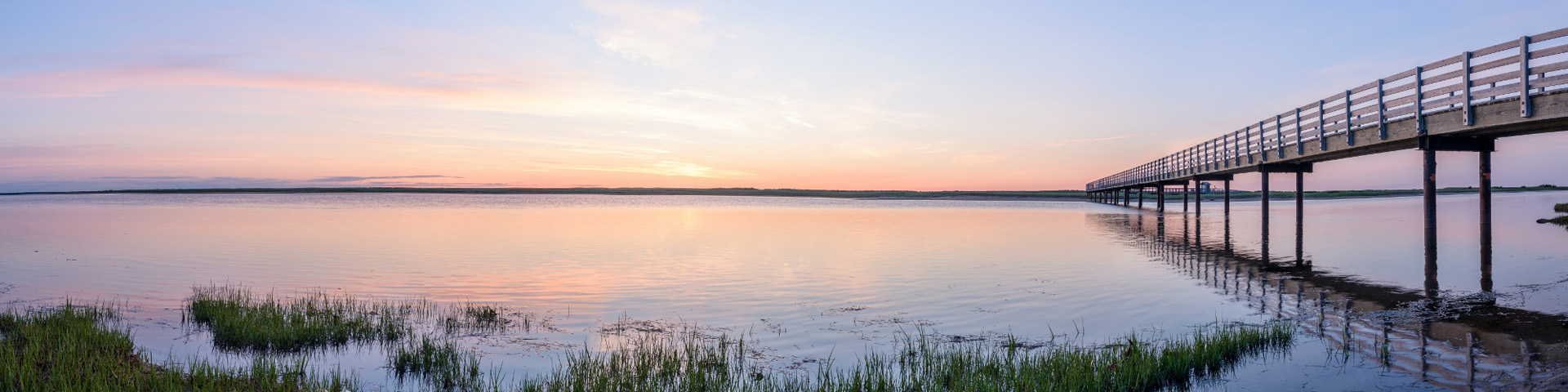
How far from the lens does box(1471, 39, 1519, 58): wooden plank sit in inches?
604

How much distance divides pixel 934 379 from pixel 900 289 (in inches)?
301

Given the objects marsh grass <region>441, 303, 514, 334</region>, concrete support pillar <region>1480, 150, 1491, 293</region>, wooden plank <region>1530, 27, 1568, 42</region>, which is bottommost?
marsh grass <region>441, 303, 514, 334</region>

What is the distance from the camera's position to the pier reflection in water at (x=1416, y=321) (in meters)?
6.84

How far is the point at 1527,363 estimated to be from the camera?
22.7 ft

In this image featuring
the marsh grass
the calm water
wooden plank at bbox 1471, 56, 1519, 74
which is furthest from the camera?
wooden plank at bbox 1471, 56, 1519, 74

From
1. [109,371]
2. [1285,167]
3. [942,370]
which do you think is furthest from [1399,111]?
[109,371]

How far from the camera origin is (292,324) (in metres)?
9.61

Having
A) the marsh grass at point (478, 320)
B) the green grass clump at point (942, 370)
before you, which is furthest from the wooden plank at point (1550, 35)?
the marsh grass at point (478, 320)

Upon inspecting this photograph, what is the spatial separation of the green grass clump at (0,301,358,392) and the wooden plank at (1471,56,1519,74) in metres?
20.6

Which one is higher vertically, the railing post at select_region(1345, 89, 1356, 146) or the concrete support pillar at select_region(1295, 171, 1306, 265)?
the railing post at select_region(1345, 89, 1356, 146)

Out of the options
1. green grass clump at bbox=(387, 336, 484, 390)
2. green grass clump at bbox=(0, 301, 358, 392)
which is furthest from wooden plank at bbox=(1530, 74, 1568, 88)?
green grass clump at bbox=(0, 301, 358, 392)

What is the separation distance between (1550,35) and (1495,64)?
1461 mm

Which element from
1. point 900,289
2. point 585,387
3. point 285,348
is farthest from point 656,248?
point 585,387

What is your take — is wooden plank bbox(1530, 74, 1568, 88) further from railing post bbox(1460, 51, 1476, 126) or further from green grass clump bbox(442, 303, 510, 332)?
green grass clump bbox(442, 303, 510, 332)
